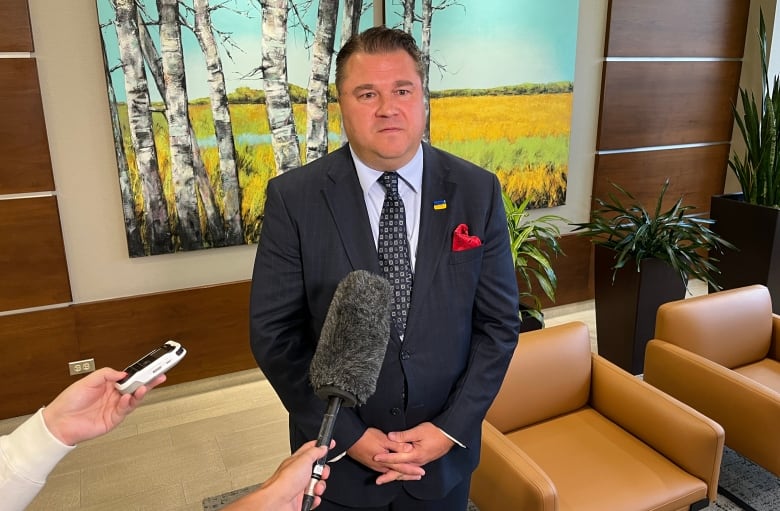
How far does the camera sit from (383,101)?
1342 millimetres

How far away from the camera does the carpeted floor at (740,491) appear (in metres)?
2.39

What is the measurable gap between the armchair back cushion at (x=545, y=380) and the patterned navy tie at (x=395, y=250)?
0.96m

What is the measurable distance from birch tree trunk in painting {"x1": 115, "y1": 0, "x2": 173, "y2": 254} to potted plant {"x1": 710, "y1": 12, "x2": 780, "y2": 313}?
372cm

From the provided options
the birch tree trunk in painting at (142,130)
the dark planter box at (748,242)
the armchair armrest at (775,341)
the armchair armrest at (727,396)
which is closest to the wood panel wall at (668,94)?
the dark planter box at (748,242)

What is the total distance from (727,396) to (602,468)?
71 centimetres

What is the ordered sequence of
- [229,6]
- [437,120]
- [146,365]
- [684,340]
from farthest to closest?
1. [437,120]
2. [229,6]
3. [684,340]
4. [146,365]

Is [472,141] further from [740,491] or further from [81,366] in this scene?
[81,366]

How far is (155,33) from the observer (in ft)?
9.62

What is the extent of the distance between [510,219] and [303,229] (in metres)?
2.22

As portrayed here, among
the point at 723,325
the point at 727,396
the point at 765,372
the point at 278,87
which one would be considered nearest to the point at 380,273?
the point at 727,396

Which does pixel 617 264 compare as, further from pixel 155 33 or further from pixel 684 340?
pixel 155 33

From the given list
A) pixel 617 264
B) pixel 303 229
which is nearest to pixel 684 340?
pixel 617 264

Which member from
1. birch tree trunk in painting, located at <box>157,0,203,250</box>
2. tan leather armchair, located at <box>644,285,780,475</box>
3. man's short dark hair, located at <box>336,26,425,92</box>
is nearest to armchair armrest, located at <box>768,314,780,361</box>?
tan leather armchair, located at <box>644,285,780,475</box>

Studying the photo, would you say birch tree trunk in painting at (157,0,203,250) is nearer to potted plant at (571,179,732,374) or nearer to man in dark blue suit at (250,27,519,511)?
man in dark blue suit at (250,27,519,511)
